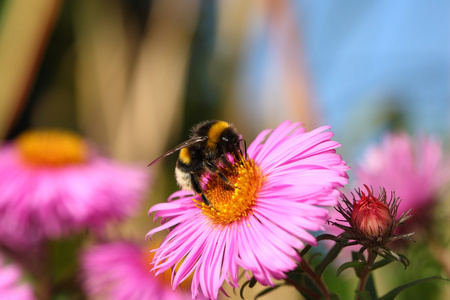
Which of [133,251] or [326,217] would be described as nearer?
[326,217]

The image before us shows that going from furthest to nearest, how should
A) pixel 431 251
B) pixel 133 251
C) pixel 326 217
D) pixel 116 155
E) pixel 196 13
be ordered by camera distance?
pixel 196 13 → pixel 116 155 → pixel 133 251 → pixel 431 251 → pixel 326 217

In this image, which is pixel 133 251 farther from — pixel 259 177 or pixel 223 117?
pixel 223 117

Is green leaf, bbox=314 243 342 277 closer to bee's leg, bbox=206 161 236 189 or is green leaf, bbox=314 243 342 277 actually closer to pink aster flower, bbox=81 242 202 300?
bee's leg, bbox=206 161 236 189

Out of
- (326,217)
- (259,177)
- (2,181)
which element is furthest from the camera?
(2,181)

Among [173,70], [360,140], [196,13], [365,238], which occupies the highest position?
[196,13]

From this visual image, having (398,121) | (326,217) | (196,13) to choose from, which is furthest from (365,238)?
(196,13)

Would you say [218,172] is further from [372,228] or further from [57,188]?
[57,188]

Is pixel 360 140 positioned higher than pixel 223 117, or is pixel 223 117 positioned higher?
pixel 223 117

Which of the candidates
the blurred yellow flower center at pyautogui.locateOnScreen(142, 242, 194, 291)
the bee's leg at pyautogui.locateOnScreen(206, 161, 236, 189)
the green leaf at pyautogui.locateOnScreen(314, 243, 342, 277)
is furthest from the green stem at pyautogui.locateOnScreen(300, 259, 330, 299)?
the blurred yellow flower center at pyautogui.locateOnScreen(142, 242, 194, 291)
